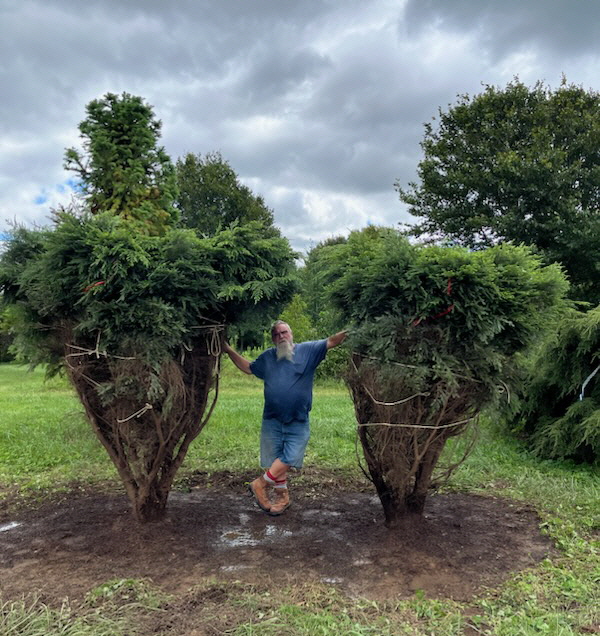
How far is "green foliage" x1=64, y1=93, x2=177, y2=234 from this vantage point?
409 cm

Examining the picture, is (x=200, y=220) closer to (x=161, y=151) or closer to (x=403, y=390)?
(x=161, y=151)

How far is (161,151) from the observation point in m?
4.38

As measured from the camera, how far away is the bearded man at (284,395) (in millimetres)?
4305

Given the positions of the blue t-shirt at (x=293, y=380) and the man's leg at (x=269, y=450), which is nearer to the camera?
the blue t-shirt at (x=293, y=380)

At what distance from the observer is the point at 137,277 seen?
3.38 meters

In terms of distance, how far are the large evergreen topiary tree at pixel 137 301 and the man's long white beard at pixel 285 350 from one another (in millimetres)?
392

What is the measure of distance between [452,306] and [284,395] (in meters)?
1.68

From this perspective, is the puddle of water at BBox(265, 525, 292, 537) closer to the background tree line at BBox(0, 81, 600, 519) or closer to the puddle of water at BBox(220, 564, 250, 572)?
the puddle of water at BBox(220, 564, 250, 572)

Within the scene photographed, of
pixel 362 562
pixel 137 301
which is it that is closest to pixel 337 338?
pixel 137 301

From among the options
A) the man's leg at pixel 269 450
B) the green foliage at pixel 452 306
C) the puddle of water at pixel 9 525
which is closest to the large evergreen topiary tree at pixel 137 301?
the man's leg at pixel 269 450

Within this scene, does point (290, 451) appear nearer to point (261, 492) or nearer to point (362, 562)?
point (261, 492)

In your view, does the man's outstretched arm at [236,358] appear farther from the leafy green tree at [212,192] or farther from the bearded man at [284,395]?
the leafy green tree at [212,192]

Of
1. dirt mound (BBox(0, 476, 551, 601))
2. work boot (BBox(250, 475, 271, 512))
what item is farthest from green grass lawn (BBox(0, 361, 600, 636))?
work boot (BBox(250, 475, 271, 512))

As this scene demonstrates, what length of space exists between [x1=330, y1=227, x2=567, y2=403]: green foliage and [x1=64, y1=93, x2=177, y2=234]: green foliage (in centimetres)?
180
